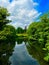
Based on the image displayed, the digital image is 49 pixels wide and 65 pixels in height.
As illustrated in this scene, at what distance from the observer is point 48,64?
29922 millimetres

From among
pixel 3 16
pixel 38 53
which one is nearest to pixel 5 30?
pixel 3 16

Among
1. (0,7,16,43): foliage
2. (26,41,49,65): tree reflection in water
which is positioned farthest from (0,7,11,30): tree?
(26,41,49,65): tree reflection in water

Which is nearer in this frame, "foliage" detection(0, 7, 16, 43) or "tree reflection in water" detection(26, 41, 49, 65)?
"foliage" detection(0, 7, 16, 43)

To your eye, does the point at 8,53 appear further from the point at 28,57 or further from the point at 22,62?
the point at 28,57

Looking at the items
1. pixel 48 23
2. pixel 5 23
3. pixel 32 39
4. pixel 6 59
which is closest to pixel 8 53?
pixel 6 59

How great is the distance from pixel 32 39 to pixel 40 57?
17.3 feet

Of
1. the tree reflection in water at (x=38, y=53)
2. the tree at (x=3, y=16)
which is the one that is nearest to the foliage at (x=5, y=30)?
the tree at (x=3, y=16)

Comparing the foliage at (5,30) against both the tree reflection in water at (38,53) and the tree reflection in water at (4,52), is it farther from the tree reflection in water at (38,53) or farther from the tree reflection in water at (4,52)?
the tree reflection in water at (38,53)

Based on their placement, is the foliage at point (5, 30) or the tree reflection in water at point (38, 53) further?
the tree reflection in water at point (38, 53)

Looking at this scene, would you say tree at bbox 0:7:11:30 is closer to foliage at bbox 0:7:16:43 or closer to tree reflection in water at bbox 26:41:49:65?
foliage at bbox 0:7:16:43

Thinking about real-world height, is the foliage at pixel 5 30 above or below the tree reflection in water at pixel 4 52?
above

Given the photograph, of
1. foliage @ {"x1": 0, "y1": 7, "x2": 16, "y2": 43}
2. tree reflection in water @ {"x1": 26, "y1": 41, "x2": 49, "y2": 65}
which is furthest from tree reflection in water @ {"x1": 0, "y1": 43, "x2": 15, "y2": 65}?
tree reflection in water @ {"x1": 26, "y1": 41, "x2": 49, "y2": 65}

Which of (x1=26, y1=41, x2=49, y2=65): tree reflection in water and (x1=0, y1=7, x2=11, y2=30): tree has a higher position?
(x1=0, y1=7, x2=11, y2=30): tree

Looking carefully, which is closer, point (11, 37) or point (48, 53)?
point (48, 53)
